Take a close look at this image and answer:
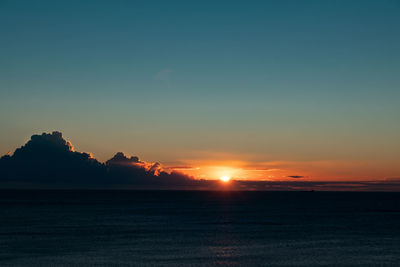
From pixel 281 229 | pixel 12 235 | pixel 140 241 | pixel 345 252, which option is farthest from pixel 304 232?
pixel 12 235

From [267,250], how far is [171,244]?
14.1 m

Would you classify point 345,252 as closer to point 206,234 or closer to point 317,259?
point 317,259

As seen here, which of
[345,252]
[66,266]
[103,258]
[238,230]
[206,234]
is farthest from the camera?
[238,230]

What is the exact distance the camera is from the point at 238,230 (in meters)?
95.9

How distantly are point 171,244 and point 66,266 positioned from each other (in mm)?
21295

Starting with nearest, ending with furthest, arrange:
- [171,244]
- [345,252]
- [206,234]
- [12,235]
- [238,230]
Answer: [345,252] < [171,244] < [12,235] < [206,234] < [238,230]

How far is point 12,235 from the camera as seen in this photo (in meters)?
80.2

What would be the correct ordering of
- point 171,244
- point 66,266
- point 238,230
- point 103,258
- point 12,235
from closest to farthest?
point 66,266 → point 103,258 → point 171,244 → point 12,235 → point 238,230

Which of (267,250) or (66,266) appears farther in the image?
(267,250)

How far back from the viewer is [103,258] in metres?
57.6

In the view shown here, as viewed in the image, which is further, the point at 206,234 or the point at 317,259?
the point at 206,234

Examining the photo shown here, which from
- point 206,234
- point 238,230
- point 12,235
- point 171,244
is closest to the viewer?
point 171,244

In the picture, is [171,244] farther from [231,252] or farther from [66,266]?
[66,266]

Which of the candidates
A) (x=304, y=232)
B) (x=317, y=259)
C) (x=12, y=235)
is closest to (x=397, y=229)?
(x=304, y=232)
